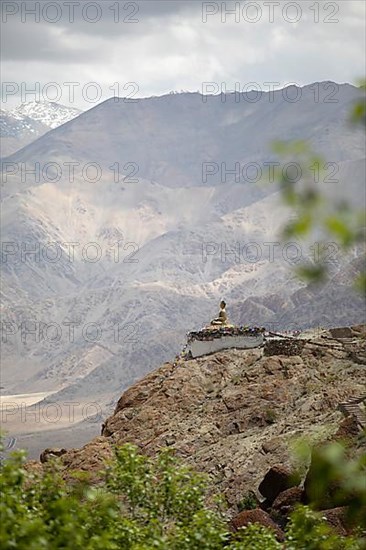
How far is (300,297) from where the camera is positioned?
172250 mm

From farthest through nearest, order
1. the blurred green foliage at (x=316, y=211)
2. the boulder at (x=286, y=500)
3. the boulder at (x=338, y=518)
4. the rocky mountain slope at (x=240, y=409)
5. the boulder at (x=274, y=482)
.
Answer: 1. the rocky mountain slope at (x=240, y=409)
2. the boulder at (x=274, y=482)
3. the boulder at (x=286, y=500)
4. the boulder at (x=338, y=518)
5. the blurred green foliage at (x=316, y=211)

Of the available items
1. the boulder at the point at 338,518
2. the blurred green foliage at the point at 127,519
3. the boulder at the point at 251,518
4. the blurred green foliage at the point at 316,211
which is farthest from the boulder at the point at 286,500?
the blurred green foliage at the point at 316,211

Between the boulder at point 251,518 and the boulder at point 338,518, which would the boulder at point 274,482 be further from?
the boulder at point 338,518

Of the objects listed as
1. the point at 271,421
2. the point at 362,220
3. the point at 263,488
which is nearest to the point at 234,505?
the point at 263,488

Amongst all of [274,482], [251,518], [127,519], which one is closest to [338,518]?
[251,518]

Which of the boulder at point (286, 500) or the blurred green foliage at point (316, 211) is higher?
the blurred green foliage at point (316, 211)

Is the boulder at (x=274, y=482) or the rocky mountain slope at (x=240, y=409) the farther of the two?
the rocky mountain slope at (x=240, y=409)

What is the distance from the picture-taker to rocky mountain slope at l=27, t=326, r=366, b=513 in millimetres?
27469

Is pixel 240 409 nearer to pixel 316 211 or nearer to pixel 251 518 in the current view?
pixel 251 518

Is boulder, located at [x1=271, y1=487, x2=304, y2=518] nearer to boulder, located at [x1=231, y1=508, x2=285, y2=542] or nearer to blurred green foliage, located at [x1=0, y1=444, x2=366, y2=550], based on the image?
boulder, located at [x1=231, y1=508, x2=285, y2=542]

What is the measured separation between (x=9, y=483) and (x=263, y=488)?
14.1 metres

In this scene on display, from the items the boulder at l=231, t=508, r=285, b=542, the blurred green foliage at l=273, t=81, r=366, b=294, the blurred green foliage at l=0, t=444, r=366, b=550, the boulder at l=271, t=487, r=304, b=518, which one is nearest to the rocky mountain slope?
the boulder at l=271, t=487, r=304, b=518

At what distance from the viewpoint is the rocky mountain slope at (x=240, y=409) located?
27.5 meters

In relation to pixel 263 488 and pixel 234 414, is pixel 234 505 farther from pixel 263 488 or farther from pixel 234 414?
pixel 234 414
